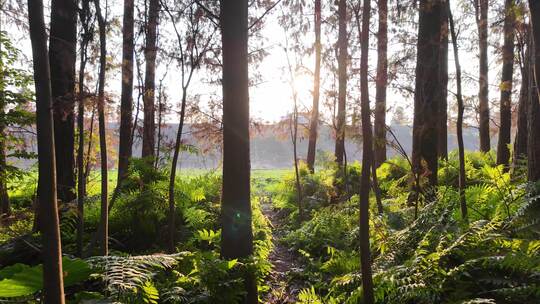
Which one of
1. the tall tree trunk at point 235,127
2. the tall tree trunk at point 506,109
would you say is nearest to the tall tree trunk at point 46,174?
the tall tree trunk at point 235,127

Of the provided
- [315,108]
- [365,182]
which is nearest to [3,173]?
[365,182]

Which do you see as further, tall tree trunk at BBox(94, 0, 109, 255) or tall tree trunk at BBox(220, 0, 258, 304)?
tall tree trunk at BBox(220, 0, 258, 304)

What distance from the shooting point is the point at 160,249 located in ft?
17.2

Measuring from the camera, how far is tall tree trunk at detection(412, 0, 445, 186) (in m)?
6.33

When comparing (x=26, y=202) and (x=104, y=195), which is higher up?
(x=104, y=195)

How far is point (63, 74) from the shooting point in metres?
5.52

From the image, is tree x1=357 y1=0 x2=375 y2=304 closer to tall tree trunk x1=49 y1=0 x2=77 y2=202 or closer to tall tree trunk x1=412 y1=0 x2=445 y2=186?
tall tree trunk x1=412 y1=0 x2=445 y2=186

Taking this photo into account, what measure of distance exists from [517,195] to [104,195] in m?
4.88

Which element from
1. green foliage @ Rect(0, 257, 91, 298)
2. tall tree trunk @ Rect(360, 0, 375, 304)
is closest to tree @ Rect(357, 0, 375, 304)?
tall tree trunk @ Rect(360, 0, 375, 304)

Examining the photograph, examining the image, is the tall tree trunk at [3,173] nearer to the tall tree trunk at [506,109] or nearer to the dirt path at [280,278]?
the dirt path at [280,278]

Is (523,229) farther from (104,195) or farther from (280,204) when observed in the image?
(280,204)

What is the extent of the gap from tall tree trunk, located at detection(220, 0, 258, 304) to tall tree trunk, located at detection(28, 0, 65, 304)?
1.98 m

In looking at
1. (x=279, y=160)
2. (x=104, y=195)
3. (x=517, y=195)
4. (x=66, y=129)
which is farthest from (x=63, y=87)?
(x=279, y=160)

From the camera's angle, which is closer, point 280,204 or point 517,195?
point 517,195
